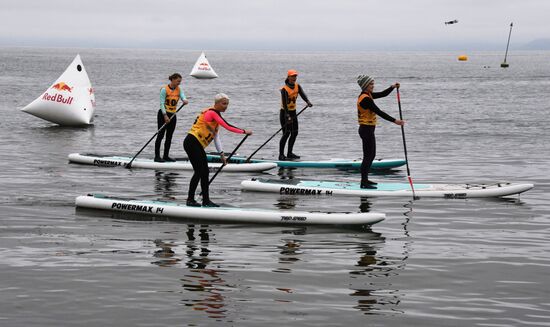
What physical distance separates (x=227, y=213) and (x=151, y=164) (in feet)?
23.6

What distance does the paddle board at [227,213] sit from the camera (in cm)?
1352

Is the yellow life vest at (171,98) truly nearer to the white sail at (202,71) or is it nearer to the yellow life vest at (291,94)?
the yellow life vest at (291,94)

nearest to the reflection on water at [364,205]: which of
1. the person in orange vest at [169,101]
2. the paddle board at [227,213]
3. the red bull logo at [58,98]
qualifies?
the paddle board at [227,213]

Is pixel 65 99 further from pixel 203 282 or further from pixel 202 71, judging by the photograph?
pixel 202 71

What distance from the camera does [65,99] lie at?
108 ft

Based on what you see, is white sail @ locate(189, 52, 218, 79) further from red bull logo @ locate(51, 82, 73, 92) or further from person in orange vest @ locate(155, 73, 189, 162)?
person in orange vest @ locate(155, 73, 189, 162)

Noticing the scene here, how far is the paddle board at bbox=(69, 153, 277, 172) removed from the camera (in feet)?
67.3

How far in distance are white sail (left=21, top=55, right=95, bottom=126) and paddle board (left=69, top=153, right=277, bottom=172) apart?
1124cm

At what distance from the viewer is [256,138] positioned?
31.3 meters

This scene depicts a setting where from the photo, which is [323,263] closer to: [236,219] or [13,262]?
[236,219]

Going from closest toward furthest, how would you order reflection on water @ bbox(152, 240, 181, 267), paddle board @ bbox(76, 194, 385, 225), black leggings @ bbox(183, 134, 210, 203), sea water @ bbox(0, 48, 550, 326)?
sea water @ bbox(0, 48, 550, 326)
reflection on water @ bbox(152, 240, 181, 267)
paddle board @ bbox(76, 194, 385, 225)
black leggings @ bbox(183, 134, 210, 203)

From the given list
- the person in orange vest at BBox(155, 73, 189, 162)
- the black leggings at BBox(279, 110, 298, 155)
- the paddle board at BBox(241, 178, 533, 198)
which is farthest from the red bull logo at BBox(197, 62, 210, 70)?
the paddle board at BBox(241, 178, 533, 198)

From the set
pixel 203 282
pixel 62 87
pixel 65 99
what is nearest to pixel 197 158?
pixel 203 282

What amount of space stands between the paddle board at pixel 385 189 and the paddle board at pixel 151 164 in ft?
9.25
